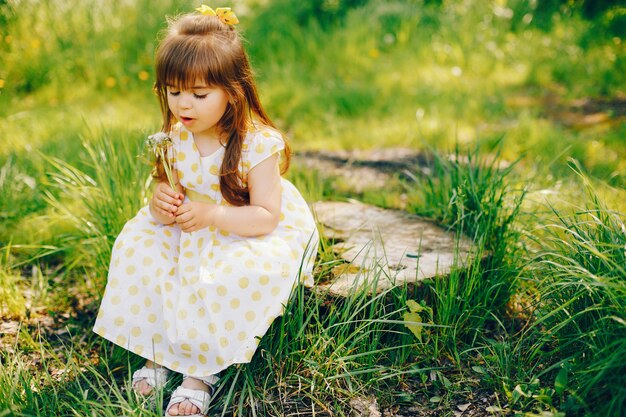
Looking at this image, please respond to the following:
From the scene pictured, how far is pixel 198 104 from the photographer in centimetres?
209

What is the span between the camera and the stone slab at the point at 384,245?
87.4 inches

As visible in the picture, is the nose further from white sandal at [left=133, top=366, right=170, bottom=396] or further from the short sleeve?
white sandal at [left=133, top=366, right=170, bottom=396]

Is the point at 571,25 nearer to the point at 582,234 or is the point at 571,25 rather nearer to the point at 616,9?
the point at 616,9

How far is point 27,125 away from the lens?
4.00m

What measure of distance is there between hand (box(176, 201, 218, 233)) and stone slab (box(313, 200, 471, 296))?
479mm

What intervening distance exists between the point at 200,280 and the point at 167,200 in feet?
1.03

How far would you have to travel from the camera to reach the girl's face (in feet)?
6.82

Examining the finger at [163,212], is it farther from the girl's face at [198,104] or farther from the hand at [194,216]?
the girl's face at [198,104]

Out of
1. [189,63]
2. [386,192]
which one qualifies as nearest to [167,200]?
[189,63]

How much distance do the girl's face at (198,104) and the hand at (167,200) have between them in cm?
23

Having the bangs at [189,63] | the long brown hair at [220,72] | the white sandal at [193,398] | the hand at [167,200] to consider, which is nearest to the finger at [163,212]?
the hand at [167,200]

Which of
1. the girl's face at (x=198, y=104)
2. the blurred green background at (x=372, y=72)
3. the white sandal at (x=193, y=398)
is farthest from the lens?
the blurred green background at (x=372, y=72)

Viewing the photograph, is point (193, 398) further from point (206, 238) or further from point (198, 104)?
point (198, 104)

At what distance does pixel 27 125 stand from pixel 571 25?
191 inches
